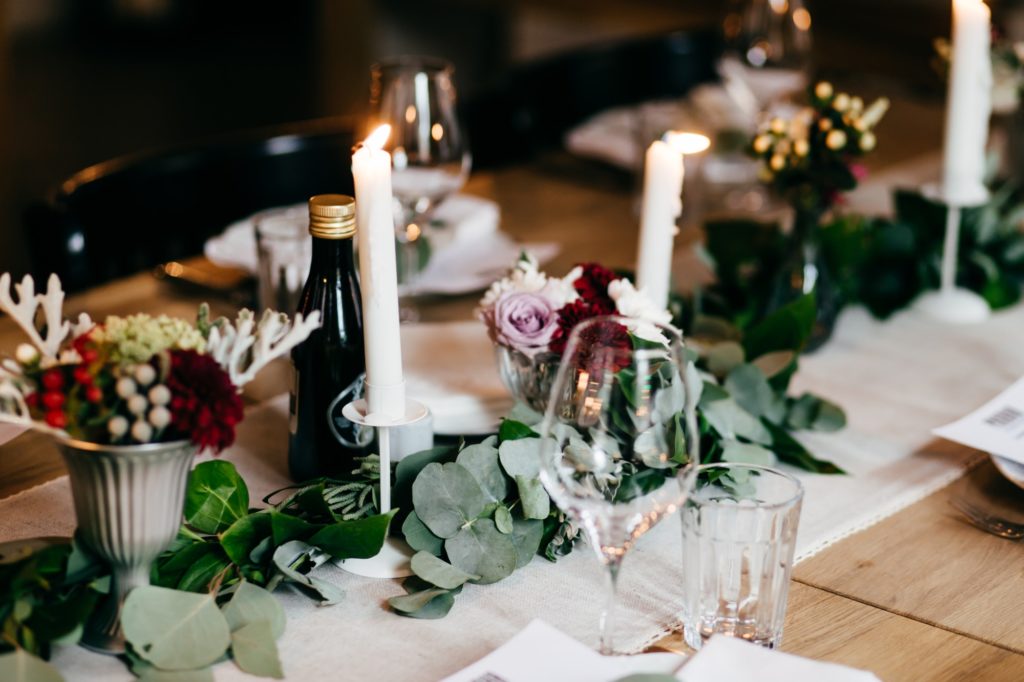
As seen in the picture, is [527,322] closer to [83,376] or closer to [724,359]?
[724,359]

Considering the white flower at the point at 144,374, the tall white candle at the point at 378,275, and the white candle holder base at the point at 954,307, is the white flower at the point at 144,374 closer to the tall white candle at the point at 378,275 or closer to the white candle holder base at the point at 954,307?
the tall white candle at the point at 378,275

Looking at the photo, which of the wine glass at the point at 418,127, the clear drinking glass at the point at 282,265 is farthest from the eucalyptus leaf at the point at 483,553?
the wine glass at the point at 418,127

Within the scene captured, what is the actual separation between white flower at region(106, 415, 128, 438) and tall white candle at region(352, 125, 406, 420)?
0.22 metres

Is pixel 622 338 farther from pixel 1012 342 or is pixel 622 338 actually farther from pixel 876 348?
pixel 1012 342

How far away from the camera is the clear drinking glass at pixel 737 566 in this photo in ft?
2.91

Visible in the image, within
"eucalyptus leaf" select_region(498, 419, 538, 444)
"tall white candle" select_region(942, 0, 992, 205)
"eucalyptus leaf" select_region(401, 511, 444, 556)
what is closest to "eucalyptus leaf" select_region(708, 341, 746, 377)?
"eucalyptus leaf" select_region(498, 419, 538, 444)

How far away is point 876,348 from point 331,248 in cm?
78

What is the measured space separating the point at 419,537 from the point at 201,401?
0.80 ft

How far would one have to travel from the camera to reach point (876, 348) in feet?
5.05

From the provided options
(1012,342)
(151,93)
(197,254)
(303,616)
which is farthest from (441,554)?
(151,93)

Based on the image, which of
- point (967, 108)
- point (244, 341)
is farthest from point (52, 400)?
point (967, 108)

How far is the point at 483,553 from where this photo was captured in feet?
3.18

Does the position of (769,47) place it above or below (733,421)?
above

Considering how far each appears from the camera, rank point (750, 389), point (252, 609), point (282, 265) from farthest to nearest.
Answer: point (282, 265) → point (750, 389) → point (252, 609)
